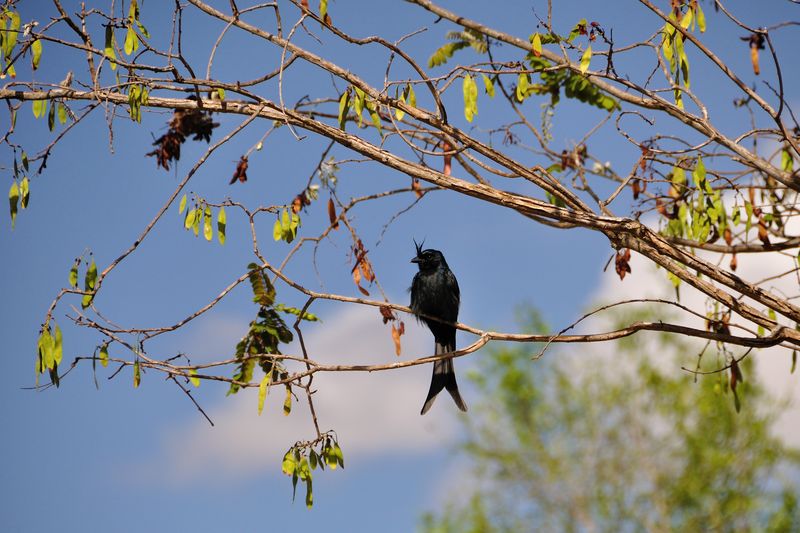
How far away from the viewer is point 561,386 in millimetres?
17266

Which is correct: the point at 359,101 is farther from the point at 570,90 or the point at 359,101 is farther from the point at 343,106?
the point at 570,90

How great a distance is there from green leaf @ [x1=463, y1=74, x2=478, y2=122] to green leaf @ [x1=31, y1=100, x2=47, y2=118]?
2518 mm

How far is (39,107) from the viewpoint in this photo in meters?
5.14

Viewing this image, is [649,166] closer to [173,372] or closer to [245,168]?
[245,168]

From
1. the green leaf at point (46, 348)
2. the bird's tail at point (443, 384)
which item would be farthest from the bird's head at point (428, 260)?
the green leaf at point (46, 348)

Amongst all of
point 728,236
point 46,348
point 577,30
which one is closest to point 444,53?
point 577,30

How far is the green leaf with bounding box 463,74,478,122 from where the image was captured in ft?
14.5

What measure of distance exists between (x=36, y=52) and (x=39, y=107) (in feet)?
1.08

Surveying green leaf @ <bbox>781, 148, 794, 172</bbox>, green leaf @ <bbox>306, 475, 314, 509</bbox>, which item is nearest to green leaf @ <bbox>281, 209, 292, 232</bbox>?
green leaf @ <bbox>306, 475, 314, 509</bbox>

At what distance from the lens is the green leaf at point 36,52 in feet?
16.3

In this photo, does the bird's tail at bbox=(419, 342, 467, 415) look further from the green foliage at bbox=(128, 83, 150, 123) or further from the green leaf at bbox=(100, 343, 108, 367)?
the green foliage at bbox=(128, 83, 150, 123)

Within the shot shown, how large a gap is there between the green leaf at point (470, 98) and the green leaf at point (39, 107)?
252 cm

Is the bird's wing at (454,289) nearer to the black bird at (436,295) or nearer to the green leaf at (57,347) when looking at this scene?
the black bird at (436,295)

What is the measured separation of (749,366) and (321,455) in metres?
12.8
